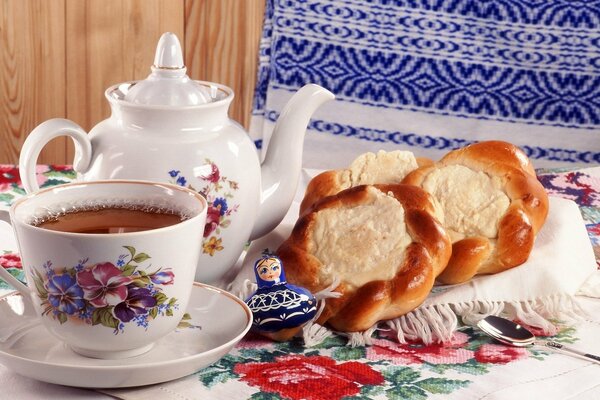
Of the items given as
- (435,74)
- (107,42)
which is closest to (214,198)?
(435,74)

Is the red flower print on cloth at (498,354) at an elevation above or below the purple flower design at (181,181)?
below

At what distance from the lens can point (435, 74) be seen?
7.07 ft

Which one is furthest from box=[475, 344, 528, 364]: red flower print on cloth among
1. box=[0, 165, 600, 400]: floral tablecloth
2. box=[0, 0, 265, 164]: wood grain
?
box=[0, 0, 265, 164]: wood grain

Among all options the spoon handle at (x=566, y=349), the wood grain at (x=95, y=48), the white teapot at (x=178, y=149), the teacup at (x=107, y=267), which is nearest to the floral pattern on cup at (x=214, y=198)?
the white teapot at (x=178, y=149)

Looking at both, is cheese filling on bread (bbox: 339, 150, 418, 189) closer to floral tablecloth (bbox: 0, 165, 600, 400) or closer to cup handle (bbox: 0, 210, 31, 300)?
floral tablecloth (bbox: 0, 165, 600, 400)

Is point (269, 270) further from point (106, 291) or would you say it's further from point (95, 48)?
point (95, 48)

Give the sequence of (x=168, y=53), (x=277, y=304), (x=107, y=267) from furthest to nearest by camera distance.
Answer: (x=168, y=53)
(x=277, y=304)
(x=107, y=267)

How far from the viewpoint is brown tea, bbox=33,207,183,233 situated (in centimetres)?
70

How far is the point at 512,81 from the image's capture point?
214 centimetres

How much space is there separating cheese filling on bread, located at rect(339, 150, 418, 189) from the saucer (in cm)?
26

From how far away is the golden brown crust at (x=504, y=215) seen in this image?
0.88 meters

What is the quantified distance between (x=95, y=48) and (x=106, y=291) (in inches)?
68.0

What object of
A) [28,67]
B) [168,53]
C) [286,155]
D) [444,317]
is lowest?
[28,67]

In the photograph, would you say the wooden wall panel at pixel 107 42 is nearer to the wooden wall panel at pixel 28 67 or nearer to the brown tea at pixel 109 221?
the wooden wall panel at pixel 28 67
